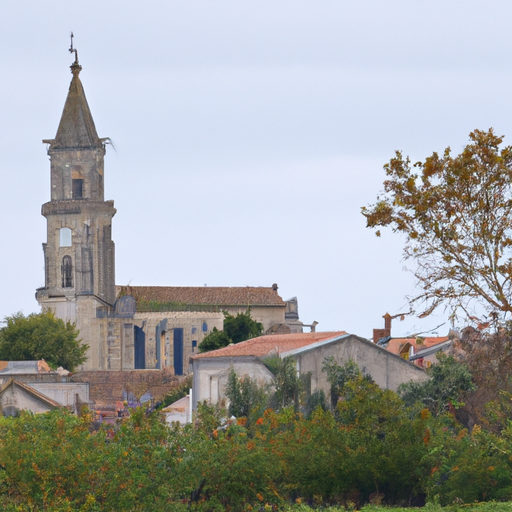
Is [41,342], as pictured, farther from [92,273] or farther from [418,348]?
[418,348]

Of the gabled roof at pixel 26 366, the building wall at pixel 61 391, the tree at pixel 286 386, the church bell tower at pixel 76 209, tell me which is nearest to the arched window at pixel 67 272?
the church bell tower at pixel 76 209

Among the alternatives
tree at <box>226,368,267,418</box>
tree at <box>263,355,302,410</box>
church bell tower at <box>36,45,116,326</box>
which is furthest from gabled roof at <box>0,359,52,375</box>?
tree at <box>263,355,302,410</box>

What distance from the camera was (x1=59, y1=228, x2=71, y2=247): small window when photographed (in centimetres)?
9619

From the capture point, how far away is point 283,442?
103 ft

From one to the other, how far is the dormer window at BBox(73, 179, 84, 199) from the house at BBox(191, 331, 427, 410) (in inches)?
1878

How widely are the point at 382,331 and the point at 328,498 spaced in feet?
152

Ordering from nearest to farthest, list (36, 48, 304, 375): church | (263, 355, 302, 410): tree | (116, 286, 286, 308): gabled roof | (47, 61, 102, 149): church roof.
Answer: (263, 355, 302, 410): tree, (36, 48, 304, 375): church, (47, 61, 102, 149): church roof, (116, 286, 286, 308): gabled roof

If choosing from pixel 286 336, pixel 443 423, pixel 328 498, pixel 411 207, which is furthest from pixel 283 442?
pixel 286 336

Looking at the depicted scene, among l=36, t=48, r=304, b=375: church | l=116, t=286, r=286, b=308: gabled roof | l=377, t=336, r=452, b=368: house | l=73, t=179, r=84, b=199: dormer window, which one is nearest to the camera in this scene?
l=377, t=336, r=452, b=368: house

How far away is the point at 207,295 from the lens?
101m

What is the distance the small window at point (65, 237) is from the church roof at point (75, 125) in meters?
5.77

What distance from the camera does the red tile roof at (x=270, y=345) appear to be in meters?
50.9

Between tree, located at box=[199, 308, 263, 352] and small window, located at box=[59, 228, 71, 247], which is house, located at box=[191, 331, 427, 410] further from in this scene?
small window, located at box=[59, 228, 71, 247]

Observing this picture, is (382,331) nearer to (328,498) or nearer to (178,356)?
(178,356)
